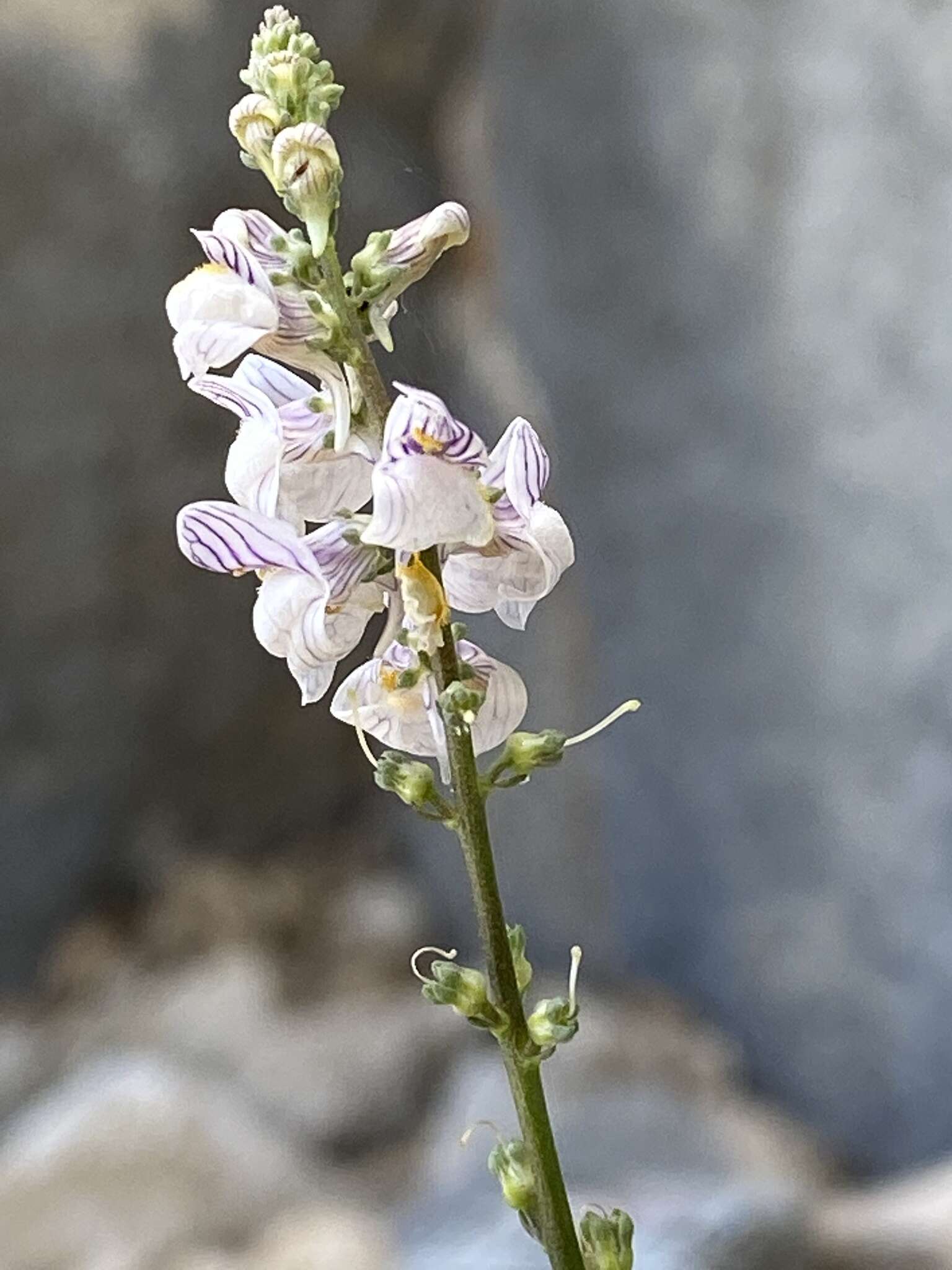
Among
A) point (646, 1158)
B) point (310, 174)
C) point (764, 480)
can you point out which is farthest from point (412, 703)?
point (646, 1158)

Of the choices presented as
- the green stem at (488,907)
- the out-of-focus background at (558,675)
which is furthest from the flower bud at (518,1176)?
the out-of-focus background at (558,675)

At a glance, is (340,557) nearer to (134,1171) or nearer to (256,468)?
(256,468)

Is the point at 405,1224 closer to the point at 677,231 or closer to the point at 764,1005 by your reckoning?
the point at 764,1005

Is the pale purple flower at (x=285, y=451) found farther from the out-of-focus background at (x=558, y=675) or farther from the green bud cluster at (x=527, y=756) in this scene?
the out-of-focus background at (x=558, y=675)

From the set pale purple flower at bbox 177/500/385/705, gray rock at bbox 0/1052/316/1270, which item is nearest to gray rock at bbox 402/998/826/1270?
gray rock at bbox 0/1052/316/1270

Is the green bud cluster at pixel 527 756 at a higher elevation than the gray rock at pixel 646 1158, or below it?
below

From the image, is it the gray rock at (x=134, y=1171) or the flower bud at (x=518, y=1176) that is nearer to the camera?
the flower bud at (x=518, y=1176)

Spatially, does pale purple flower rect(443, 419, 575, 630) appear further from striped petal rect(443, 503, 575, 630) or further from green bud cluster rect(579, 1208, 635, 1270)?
green bud cluster rect(579, 1208, 635, 1270)
